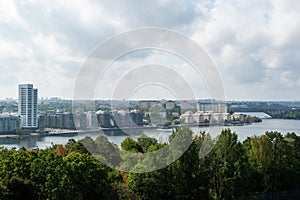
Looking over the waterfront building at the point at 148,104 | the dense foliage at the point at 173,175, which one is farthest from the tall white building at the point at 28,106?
the dense foliage at the point at 173,175

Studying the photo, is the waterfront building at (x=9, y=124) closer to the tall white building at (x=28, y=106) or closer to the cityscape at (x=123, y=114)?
the cityscape at (x=123, y=114)

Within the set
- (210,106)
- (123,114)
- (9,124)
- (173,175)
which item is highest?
(210,106)

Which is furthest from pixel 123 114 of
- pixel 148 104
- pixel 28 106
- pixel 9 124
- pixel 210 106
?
pixel 28 106

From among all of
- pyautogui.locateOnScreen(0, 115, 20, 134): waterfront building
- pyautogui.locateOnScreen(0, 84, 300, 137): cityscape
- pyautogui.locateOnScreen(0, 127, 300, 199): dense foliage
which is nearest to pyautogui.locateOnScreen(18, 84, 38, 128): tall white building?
pyautogui.locateOnScreen(0, 84, 300, 137): cityscape

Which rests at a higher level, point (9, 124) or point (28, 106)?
point (28, 106)

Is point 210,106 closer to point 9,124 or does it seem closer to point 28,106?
point 9,124

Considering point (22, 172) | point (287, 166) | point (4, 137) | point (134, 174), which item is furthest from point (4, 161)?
point (4, 137)

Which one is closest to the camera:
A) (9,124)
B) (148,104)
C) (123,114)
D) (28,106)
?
(123,114)
